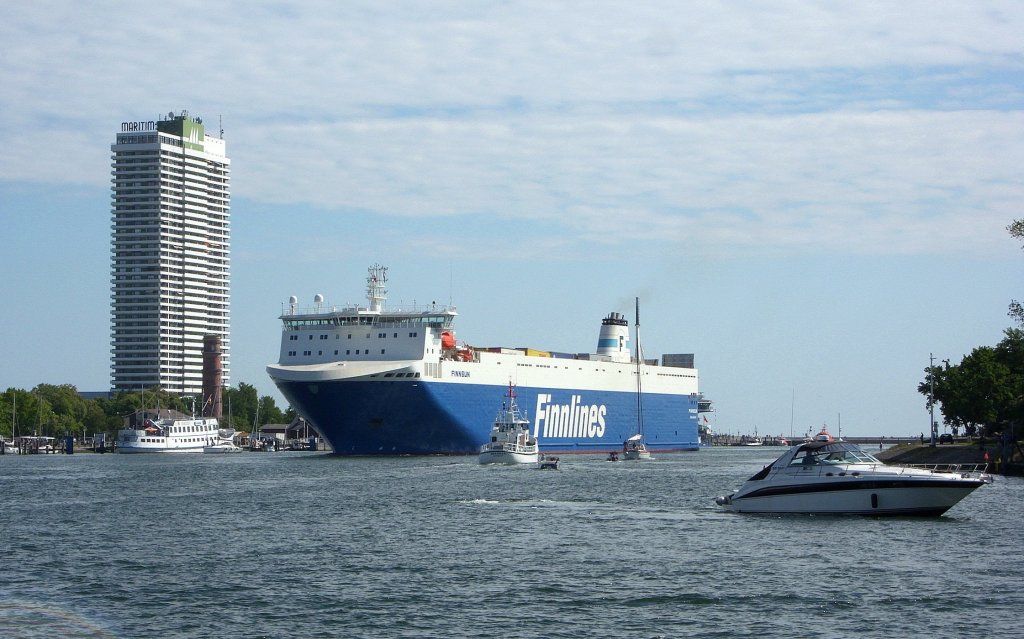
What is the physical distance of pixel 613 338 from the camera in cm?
13100

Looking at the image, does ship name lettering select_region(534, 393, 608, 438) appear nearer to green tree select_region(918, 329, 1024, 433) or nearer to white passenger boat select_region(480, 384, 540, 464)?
white passenger boat select_region(480, 384, 540, 464)

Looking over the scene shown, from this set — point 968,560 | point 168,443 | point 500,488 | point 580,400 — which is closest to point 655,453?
point 580,400

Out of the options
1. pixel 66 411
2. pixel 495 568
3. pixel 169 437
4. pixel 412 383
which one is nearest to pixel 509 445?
pixel 412 383

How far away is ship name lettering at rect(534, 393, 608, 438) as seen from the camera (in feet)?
356

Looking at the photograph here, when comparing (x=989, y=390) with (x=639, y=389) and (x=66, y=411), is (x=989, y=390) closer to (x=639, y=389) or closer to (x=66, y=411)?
(x=639, y=389)

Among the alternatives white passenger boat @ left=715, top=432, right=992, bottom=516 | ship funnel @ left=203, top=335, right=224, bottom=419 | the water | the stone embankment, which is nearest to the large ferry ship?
the stone embankment

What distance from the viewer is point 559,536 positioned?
124 ft

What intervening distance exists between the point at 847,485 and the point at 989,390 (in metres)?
51.9

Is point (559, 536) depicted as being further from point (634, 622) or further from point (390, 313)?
point (390, 313)

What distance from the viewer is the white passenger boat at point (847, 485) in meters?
39.6

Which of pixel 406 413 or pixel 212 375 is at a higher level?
pixel 212 375

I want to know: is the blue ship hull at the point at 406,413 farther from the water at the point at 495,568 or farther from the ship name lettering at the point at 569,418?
the water at the point at 495,568

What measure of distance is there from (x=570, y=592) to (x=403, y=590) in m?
3.65

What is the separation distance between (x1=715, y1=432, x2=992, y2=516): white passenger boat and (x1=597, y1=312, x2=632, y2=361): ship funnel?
87.2 meters
